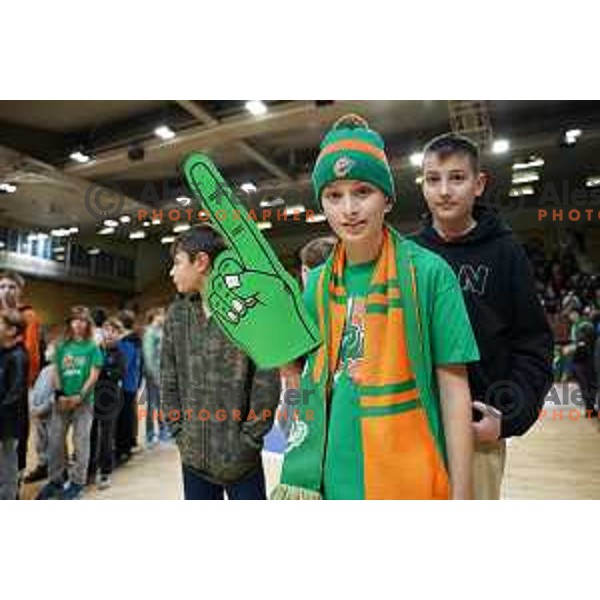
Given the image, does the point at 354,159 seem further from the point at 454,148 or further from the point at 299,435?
the point at 299,435

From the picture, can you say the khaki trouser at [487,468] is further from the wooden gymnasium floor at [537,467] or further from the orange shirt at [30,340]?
the orange shirt at [30,340]

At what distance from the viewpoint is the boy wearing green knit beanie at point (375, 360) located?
109cm

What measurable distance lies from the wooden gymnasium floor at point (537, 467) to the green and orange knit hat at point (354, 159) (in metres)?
0.64

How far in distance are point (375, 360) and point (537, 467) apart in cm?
65

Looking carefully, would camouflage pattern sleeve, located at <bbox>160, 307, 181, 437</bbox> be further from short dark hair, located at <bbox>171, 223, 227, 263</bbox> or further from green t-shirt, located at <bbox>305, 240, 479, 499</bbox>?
green t-shirt, located at <bbox>305, 240, 479, 499</bbox>

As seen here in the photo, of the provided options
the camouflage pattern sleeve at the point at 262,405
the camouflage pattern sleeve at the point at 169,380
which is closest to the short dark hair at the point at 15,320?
the camouflage pattern sleeve at the point at 169,380

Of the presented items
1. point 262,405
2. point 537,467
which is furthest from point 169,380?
point 537,467

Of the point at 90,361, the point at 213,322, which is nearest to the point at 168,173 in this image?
the point at 213,322

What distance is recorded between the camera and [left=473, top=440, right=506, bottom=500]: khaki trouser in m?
1.21

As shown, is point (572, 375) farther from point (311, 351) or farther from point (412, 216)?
point (311, 351)

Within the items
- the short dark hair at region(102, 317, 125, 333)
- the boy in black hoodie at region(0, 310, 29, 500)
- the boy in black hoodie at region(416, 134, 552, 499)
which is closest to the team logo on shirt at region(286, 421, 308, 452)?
the boy in black hoodie at region(416, 134, 552, 499)

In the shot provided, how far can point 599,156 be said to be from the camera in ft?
5.32

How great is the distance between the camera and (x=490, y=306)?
1206 mm
